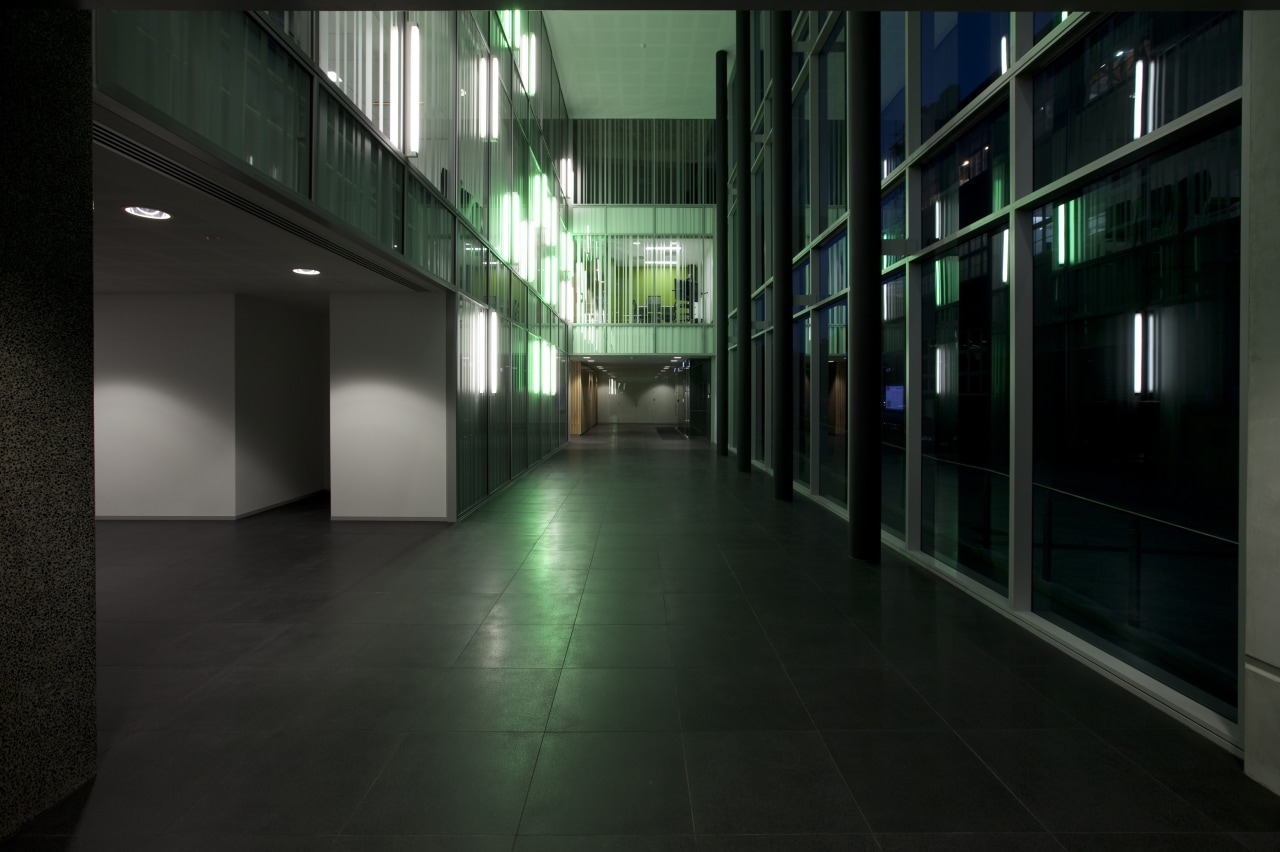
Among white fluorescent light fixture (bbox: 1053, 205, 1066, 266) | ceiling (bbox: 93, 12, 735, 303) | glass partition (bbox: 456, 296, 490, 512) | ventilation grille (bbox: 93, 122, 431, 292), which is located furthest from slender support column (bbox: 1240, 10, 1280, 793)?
glass partition (bbox: 456, 296, 490, 512)

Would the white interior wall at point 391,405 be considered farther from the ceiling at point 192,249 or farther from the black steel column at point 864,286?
the black steel column at point 864,286

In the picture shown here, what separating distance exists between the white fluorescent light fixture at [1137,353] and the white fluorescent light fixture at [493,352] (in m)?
10.3

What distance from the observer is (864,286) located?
8406 mm

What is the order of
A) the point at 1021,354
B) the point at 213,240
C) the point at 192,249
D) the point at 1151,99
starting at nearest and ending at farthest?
the point at 1151,99, the point at 1021,354, the point at 213,240, the point at 192,249

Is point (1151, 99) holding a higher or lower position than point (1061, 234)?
higher

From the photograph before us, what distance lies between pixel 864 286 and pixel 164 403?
33.6ft

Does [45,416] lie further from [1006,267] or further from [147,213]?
[1006,267]

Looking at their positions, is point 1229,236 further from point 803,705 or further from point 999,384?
point 803,705

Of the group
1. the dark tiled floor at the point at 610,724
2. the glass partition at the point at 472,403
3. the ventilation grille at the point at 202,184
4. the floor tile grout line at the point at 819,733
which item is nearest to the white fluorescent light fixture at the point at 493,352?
the glass partition at the point at 472,403

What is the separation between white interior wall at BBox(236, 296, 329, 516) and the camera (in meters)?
11.6

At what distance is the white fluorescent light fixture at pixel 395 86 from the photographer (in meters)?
8.73

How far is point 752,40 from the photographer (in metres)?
18.9

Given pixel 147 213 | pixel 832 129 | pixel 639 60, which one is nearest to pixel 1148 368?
pixel 147 213

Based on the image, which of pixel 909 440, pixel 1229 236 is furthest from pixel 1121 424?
pixel 909 440
